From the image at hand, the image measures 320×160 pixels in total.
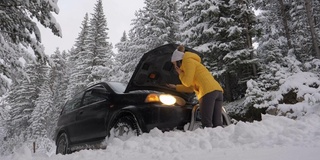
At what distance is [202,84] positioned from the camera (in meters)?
5.27

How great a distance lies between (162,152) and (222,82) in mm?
12670

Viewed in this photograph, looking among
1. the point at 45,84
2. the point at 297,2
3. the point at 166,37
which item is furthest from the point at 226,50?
the point at 45,84

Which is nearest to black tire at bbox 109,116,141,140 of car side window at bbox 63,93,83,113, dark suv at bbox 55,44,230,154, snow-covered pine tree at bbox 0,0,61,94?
dark suv at bbox 55,44,230,154

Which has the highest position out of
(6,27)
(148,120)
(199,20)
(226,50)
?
(199,20)

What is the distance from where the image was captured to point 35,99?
36719 mm

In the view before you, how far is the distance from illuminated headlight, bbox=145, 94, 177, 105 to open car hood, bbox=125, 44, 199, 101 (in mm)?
590

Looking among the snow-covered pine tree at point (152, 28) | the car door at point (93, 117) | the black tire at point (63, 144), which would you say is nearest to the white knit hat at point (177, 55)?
the car door at point (93, 117)

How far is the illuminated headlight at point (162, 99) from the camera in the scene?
5035mm

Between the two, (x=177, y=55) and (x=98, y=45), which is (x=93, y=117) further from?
(x=98, y=45)

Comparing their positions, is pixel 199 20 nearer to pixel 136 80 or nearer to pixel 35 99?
pixel 136 80

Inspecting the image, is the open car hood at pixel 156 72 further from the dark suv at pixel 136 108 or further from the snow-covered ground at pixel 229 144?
the snow-covered ground at pixel 229 144

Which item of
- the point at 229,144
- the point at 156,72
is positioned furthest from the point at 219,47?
the point at 229,144

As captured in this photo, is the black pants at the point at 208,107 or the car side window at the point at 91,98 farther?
the car side window at the point at 91,98

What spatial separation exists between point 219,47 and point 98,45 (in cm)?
1818
